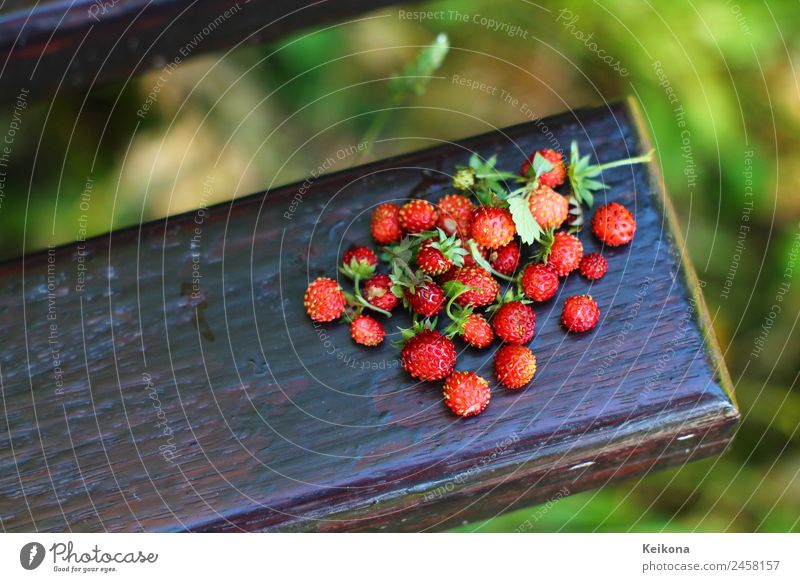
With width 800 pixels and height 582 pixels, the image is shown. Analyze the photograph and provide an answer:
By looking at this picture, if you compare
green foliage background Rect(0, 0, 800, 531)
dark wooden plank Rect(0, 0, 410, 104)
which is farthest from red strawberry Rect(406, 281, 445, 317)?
green foliage background Rect(0, 0, 800, 531)

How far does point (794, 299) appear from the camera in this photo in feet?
4.96

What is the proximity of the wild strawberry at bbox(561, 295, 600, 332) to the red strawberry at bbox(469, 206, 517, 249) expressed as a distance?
11cm

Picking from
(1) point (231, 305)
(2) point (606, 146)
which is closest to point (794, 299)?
(2) point (606, 146)

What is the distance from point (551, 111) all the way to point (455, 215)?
0.82 metres

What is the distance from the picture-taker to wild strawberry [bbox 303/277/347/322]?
0.96 metres

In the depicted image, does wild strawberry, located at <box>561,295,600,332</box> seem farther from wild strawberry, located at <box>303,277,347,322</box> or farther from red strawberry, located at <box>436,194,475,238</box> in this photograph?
wild strawberry, located at <box>303,277,347,322</box>

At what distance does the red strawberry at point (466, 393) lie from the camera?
2.92 feet

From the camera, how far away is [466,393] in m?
0.89

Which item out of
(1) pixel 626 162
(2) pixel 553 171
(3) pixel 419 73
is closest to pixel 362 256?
(2) pixel 553 171

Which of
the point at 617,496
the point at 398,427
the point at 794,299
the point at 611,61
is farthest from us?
the point at 611,61

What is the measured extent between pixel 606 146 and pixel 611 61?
2.08ft

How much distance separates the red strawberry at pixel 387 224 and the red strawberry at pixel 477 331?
0.53 ft

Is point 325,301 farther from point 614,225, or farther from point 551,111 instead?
point 551,111
